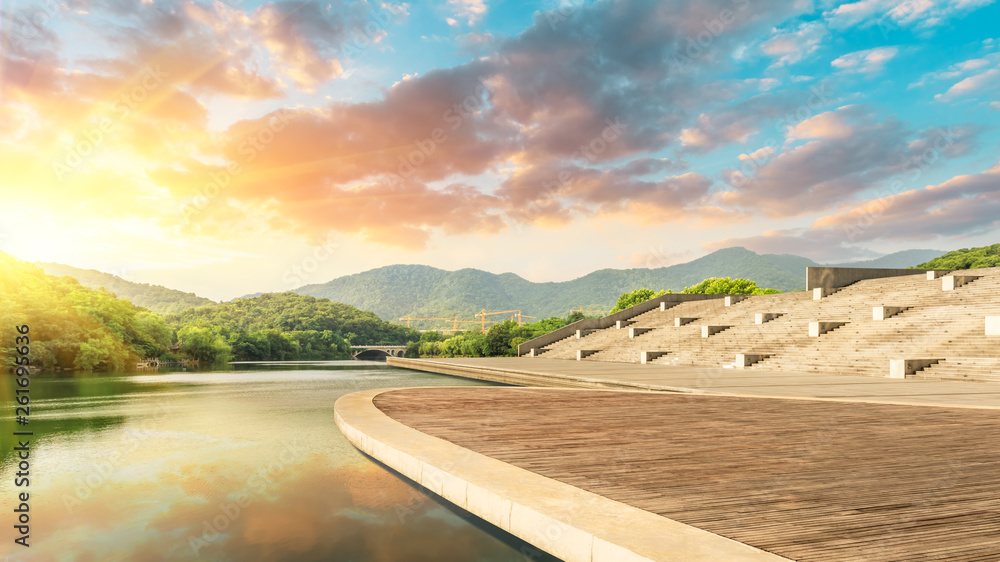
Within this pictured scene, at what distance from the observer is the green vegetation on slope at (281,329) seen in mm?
73000

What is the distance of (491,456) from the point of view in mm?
5219

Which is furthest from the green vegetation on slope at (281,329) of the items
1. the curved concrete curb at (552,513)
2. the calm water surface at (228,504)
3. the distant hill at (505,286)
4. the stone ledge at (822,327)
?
the curved concrete curb at (552,513)

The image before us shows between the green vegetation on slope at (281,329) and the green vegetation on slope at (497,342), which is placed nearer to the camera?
the green vegetation on slope at (497,342)

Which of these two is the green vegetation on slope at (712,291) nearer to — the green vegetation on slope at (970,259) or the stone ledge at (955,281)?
the green vegetation on slope at (970,259)

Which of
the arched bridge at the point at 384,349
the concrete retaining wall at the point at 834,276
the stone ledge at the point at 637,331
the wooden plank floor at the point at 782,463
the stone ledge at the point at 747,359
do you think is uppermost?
the concrete retaining wall at the point at 834,276

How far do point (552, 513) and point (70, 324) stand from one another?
52511mm

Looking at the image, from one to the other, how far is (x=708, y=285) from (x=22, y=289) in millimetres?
72469

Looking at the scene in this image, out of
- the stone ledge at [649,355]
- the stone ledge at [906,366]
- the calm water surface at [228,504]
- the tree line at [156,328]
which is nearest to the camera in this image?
the calm water surface at [228,504]

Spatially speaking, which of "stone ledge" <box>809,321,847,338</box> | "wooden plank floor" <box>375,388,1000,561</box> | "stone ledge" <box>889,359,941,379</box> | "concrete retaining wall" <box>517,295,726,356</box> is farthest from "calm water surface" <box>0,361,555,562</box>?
"concrete retaining wall" <box>517,295,726,356</box>

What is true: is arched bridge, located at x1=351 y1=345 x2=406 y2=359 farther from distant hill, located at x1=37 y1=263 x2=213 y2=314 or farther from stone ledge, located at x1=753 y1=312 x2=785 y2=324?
stone ledge, located at x1=753 y1=312 x2=785 y2=324

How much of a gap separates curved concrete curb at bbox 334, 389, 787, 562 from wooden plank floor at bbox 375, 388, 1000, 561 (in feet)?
0.71

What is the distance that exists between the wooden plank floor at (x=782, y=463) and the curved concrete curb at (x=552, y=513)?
0.71ft

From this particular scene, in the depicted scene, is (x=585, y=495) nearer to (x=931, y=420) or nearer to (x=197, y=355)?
(x=931, y=420)

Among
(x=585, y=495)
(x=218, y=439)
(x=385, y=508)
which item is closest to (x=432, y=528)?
(x=385, y=508)
